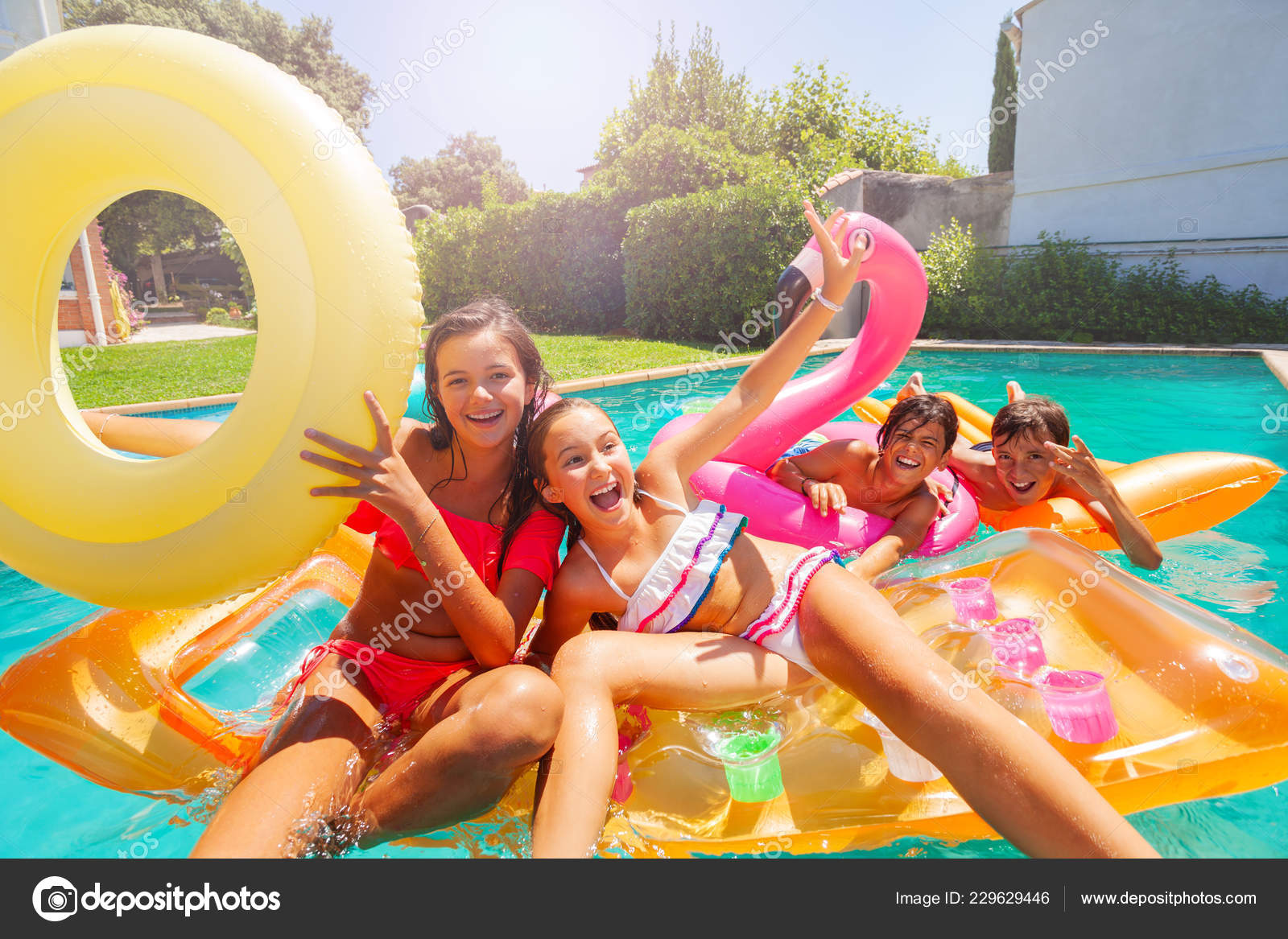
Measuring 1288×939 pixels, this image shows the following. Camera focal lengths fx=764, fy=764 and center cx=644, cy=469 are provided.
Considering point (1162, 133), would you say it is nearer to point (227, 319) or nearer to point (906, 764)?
point (906, 764)

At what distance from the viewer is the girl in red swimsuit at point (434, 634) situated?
170 cm

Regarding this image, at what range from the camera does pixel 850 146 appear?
18031 mm

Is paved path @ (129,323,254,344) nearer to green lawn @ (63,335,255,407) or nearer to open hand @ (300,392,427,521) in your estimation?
green lawn @ (63,335,255,407)

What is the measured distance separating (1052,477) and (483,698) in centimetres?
294

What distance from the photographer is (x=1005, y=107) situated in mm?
18219

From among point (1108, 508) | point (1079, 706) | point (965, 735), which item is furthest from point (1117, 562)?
point (965, 735)

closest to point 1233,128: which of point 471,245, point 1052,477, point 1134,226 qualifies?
point 1134,226

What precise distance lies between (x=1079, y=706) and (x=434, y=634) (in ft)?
5.81

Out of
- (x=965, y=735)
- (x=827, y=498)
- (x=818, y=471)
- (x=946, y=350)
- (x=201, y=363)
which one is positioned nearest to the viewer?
(x=965, y=735)

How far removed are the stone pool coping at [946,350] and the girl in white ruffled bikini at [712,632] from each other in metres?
4.66

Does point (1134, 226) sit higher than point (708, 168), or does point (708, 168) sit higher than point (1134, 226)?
point (708, 168)

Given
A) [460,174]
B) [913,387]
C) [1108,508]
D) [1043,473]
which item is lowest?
[1108,508]

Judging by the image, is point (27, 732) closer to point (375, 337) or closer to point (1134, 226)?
point (375, 337)

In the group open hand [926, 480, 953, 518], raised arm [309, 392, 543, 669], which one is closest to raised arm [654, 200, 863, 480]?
raised arm [309, 392, 543, 669]
